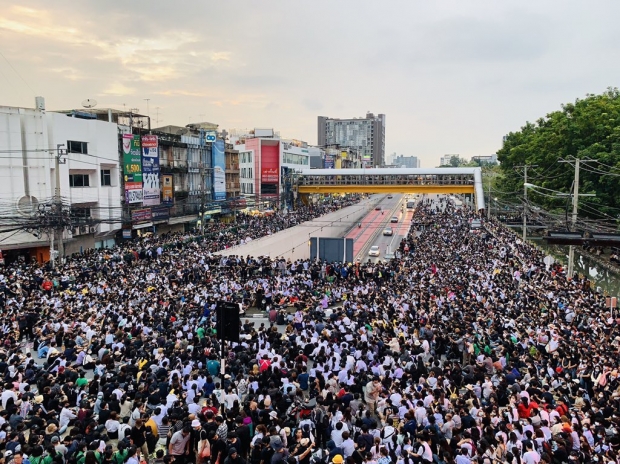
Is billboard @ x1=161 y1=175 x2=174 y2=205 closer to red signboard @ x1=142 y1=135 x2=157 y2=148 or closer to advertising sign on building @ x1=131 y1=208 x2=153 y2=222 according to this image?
advertising sign on building @ x1=131 y1=208 x2=153 y2=222

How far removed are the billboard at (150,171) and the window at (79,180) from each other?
5.29m

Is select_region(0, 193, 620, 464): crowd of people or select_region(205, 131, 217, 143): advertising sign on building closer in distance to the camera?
select_region(0, 193, 620, 464): crowd of people

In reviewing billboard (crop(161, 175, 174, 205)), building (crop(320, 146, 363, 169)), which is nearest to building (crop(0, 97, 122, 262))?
billboard (crop(161, 175, 174, 205))

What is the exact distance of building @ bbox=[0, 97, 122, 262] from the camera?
95.2ft

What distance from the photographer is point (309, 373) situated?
1205 centimetres

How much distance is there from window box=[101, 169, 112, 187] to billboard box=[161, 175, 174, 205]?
6.07m

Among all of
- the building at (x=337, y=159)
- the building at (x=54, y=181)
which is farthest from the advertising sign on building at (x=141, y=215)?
the building at (x=337, y=159)

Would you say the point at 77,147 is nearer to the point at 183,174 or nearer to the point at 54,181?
the point at 54,181

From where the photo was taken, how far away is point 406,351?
12828 millimetres

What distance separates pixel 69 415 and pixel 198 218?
40.2m

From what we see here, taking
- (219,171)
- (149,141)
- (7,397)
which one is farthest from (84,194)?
(7,397)

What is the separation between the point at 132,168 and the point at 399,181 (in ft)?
109

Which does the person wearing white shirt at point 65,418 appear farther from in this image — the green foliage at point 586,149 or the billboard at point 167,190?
the billboard at point 167,190

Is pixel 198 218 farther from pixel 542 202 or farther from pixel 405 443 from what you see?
pixel 405 443
